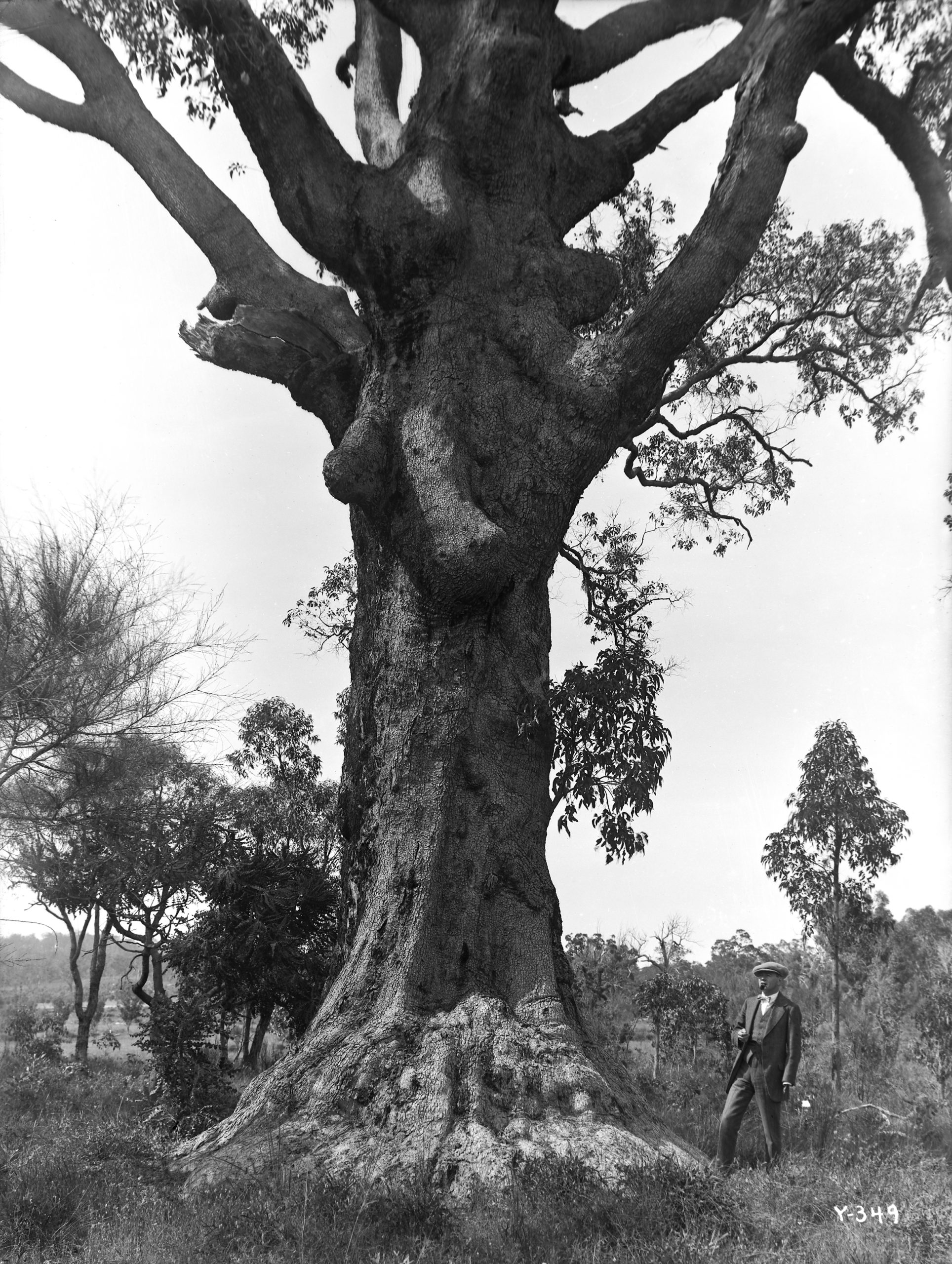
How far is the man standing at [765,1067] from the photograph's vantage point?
21.2 ft

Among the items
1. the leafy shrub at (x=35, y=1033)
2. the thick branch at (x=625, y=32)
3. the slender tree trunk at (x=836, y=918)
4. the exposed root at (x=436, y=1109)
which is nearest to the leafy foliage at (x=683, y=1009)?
the slender tree trunk at (x=836, y=918)

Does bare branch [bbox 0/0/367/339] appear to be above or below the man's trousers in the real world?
above

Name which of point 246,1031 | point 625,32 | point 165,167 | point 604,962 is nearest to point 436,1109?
A: point 246,1031

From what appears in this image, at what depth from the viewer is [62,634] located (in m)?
9.17

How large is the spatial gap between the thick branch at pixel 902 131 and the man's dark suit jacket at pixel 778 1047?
717 cm

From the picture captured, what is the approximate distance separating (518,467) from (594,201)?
288 cm

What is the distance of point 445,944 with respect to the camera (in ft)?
19.1

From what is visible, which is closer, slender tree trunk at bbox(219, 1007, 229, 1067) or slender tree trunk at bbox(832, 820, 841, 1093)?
slender tree trunk at bbox(219, 1007, 229, 1067)

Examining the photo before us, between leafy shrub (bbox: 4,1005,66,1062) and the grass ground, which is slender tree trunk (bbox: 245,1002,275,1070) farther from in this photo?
leafy shrub (bbox: 4,1005,66,1062)

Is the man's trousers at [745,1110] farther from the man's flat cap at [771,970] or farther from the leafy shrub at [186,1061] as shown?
the leafy shrub at [186,1061]

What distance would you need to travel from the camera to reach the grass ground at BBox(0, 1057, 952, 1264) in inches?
147

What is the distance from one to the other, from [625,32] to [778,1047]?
8253mm

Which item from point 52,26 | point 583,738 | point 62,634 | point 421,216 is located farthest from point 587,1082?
point 52,26

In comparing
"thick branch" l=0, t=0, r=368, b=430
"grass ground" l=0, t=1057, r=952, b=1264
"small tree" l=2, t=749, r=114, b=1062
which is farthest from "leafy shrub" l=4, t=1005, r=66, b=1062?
"thick branch" l=0, t=0, r=368, b=430
